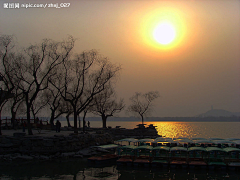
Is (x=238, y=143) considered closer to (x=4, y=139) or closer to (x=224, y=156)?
(x=224, y=156)

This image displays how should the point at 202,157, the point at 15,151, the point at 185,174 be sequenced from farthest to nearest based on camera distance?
the point at 15,151 → the point at 202,157 → the point at 185,174

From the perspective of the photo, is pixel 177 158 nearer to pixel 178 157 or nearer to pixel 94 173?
pixel 178 157

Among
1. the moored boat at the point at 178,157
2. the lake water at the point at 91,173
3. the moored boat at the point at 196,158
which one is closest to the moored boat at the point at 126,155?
the lake water at the point at 91,173

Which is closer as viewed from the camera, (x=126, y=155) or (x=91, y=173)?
(x=91, y=173)

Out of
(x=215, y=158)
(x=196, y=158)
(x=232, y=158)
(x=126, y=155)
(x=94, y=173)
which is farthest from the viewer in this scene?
(x=126, y=155)

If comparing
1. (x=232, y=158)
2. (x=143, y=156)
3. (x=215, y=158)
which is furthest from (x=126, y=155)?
(x=232, y=158)

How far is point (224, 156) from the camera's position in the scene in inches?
983

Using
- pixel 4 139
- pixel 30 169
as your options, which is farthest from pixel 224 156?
pixel 4 139

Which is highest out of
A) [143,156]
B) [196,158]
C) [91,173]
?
[143,156]

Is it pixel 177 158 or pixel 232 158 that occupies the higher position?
pixel 177 158

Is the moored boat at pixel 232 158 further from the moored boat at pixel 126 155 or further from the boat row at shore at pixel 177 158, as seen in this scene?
the moored boat at pixel 126 155

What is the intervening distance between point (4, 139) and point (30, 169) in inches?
305

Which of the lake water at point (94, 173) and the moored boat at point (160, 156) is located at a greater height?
the moored boat at point (160, 156)

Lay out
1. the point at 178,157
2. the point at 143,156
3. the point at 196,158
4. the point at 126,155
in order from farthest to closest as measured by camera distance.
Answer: the point at 126,155
the point at 143,156
the point at 178,157
the point at 196,158
